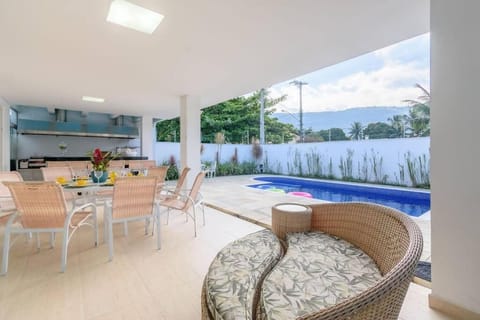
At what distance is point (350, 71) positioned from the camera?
1088 cm

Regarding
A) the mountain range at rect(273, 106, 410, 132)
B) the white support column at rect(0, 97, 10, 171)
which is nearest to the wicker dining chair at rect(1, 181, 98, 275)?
the white support column at rect(0, 97, 10, 171)

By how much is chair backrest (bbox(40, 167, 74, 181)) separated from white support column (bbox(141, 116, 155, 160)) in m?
4.47

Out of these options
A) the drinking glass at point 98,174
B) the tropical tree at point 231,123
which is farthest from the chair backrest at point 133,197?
the tropical tree at point 231,123

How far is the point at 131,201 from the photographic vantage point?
2.54m

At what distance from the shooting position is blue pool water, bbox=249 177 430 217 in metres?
5.33

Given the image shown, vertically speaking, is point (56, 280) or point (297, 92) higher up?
point (297, 92)

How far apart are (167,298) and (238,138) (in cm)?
1166

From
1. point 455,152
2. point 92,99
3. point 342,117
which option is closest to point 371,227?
point 455,152

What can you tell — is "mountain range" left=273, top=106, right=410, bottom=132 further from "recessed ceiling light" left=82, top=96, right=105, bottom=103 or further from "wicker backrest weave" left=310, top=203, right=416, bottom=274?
"recessed ceiling light" left=82, top=96, right=105, bottom=103

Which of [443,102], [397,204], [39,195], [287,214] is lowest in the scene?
[397,204]

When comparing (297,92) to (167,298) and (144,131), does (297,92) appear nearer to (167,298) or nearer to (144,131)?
(144,131)

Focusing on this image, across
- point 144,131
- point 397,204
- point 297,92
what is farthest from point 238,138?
point 397,204

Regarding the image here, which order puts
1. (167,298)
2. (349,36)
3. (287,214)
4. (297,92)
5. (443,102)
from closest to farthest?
(443,102)
(167,298)
(287,214)
(349,36)
(297,92)

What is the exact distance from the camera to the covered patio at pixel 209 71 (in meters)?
1.52
